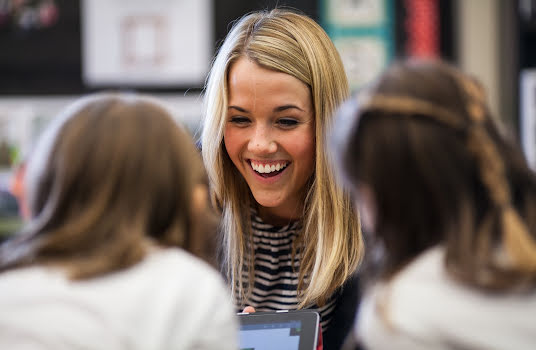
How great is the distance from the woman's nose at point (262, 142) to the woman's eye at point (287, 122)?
0.10 ft

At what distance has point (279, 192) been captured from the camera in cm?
129

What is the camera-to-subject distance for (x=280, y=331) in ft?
3.36

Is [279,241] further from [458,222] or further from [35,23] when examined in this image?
[35,23]

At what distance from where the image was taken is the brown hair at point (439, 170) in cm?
80

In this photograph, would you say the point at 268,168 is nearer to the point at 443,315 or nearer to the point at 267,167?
Result: the point at 267,167

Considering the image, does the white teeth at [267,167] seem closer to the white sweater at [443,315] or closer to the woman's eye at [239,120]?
the woman's eye at [239,120]

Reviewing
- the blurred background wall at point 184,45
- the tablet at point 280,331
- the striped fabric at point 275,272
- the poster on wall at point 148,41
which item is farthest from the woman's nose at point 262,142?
the poster on wall at point 148,41

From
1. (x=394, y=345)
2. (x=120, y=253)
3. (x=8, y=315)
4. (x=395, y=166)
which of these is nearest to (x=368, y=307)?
(x=394, y=345)

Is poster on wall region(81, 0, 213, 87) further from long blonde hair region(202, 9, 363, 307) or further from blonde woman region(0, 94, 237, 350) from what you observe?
blonde woman region(0, 94, 237, 350)

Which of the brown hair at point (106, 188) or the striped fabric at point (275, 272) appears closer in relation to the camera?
the brown hair at point (106, 188)

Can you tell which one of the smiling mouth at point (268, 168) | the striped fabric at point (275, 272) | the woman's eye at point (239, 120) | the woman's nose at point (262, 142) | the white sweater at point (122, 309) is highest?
the woman's eye at point (239, 120)

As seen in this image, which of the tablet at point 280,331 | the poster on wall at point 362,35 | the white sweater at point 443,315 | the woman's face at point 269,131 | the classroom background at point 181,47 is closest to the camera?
the white sweater at point 443,315

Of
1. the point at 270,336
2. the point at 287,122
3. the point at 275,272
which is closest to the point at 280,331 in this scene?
the point at 270,336

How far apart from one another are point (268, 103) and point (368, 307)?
1.71 feet
